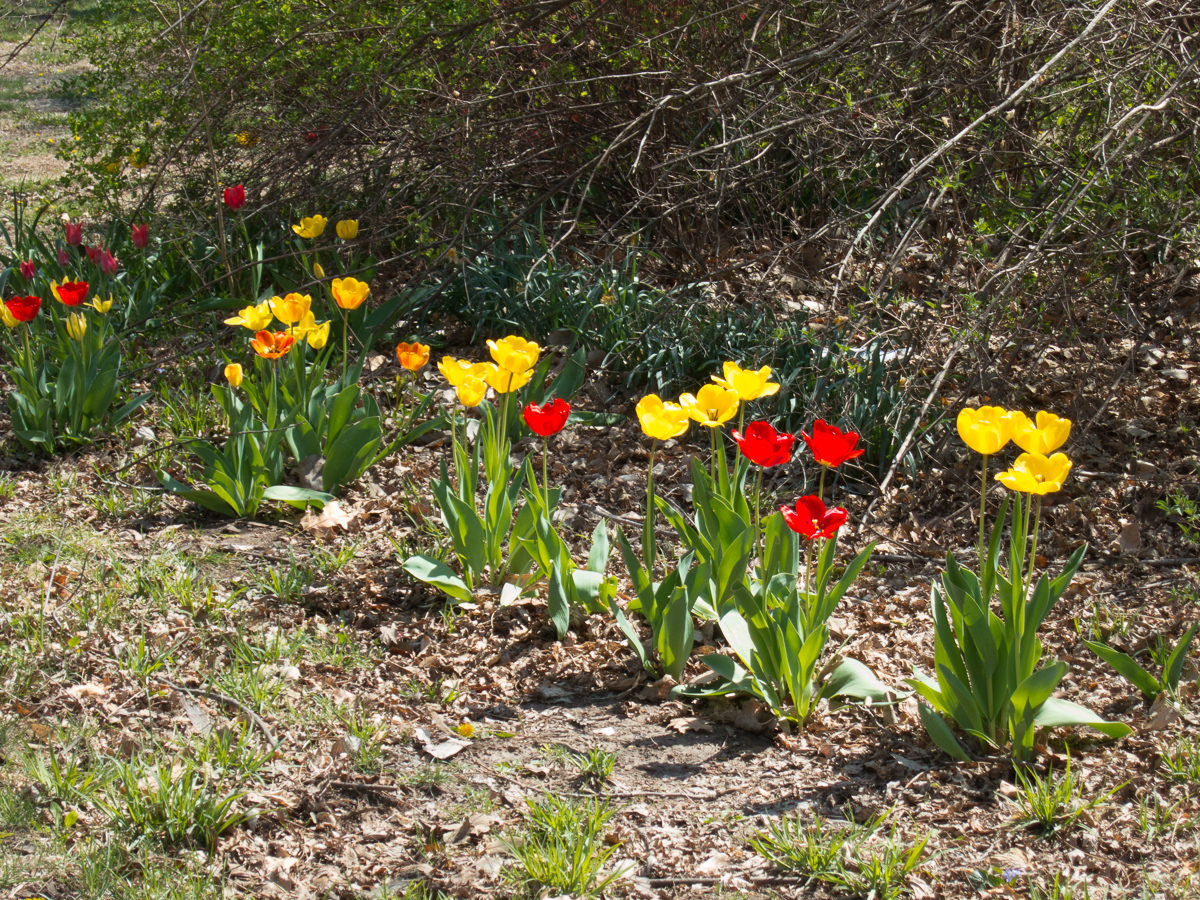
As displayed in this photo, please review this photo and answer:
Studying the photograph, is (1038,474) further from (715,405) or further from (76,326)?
(76,326)

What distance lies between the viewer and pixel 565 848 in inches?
81.9

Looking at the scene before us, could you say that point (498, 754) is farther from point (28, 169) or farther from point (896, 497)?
point (28, 169)

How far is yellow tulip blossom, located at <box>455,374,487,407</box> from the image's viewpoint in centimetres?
283

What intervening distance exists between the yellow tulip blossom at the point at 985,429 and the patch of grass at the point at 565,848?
42.4 inches

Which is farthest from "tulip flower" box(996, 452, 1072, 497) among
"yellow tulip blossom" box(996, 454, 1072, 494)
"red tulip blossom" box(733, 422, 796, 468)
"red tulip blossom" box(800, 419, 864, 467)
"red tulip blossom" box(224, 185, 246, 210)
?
"red tulip blossom" box(224, 185, 246, 210)

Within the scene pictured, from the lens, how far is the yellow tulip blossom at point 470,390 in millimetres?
2826

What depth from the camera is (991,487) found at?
378 centimetres

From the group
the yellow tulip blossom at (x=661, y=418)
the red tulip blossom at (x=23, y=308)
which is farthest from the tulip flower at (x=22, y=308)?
the yellow tulip blossom at (x=661, y=418)

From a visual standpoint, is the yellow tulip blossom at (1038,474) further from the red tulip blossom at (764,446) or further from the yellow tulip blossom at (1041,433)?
the red tulip blossom at (764,446)

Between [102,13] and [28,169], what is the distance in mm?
2908

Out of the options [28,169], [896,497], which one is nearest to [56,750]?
[896,497]

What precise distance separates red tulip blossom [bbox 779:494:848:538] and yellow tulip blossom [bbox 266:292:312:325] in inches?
76.9

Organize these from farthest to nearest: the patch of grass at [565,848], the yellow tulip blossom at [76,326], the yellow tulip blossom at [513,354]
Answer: the yellow tulip blossom at [76,326], the yellow tulip blossom at [513,354], the patch of grass at [565,848]

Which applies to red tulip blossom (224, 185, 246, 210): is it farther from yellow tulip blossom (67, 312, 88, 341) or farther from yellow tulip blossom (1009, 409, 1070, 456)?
yellow tulip blossom (1009, 409, 1070, 456)
